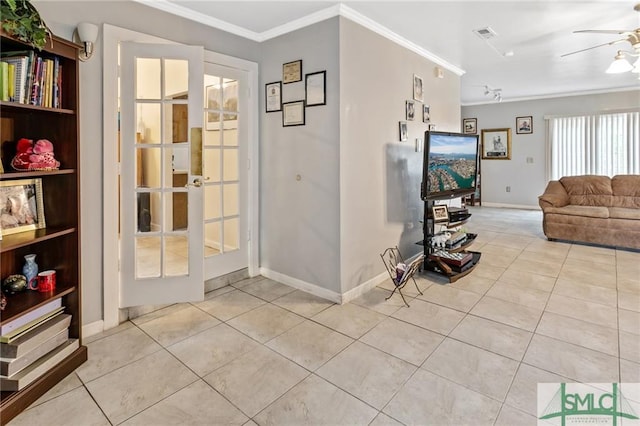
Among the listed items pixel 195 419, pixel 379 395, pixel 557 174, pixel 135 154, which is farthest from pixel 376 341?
pixel 557 174

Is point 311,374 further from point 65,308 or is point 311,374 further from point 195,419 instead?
point 65,308

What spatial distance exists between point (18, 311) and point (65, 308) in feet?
1.21

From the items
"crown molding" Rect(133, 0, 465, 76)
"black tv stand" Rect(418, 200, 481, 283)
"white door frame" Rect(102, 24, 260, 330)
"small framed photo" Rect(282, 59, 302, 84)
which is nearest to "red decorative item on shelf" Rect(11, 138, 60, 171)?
"white door frame" Rect(102, 24, 260, 330)

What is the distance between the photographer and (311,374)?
2.00 meters

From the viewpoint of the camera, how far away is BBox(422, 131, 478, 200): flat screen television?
3.46 meters

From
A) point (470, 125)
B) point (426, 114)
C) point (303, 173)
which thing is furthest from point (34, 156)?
point (470, 125)

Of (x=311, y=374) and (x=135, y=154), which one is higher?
(x=135, y=154)

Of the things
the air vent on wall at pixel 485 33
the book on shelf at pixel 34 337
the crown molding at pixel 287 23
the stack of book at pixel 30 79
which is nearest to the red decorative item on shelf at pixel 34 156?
the stack of book at pixel 30 79

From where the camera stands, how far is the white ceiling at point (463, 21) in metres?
2.83

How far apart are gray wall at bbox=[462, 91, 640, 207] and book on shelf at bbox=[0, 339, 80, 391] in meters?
8.39

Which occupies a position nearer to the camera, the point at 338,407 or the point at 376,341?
the point at 338,407

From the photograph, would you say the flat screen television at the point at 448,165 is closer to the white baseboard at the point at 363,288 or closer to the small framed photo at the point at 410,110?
the small framed photo at the point at 410,110

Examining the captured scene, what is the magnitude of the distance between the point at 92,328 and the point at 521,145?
8.36 metres

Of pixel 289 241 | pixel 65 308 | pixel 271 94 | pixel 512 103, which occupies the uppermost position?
pixel 512 103
